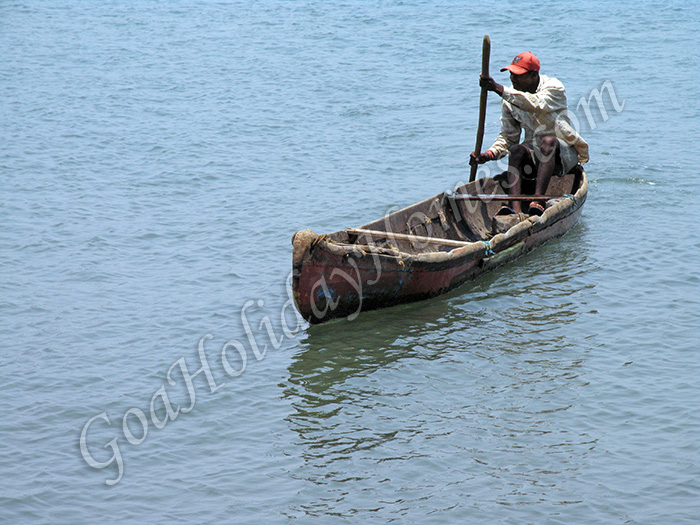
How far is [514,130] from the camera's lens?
9.00 metres

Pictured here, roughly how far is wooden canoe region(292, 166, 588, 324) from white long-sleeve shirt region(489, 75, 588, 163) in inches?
19.2

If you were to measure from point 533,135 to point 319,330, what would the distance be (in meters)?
3.34

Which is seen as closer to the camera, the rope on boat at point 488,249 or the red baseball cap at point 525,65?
the rope on boat at point 488,249

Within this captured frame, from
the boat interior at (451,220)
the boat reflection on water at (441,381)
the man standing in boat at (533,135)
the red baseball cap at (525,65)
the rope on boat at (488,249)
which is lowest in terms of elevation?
the boat reflection on water at (441,381)

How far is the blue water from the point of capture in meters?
5.28

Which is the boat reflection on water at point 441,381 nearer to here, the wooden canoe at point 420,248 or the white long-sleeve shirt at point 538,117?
the wooden canoe at point 420,248

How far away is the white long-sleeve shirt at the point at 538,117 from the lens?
844cm

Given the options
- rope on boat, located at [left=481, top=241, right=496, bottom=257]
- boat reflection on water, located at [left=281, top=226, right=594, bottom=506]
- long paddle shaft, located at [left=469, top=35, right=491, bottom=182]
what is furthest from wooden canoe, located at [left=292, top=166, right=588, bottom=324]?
long paddle shaft, located at [left=469, top=35, right=491, bottom=182]

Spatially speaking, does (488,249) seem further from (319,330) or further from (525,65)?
(525,65)

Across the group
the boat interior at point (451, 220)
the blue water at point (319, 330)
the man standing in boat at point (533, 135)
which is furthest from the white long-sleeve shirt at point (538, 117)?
the blue water at point (319, 330)

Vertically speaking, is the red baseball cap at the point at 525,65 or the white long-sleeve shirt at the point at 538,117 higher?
the red baseball cap at the point at 525,65

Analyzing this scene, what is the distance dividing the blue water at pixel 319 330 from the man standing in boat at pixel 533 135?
0.78 metres

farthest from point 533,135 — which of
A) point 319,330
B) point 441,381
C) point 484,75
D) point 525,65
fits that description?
point 441,381

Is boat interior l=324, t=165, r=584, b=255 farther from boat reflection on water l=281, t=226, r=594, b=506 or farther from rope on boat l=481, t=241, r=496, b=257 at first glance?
boat reflection on water l=281, t=226, r=594, b=506
